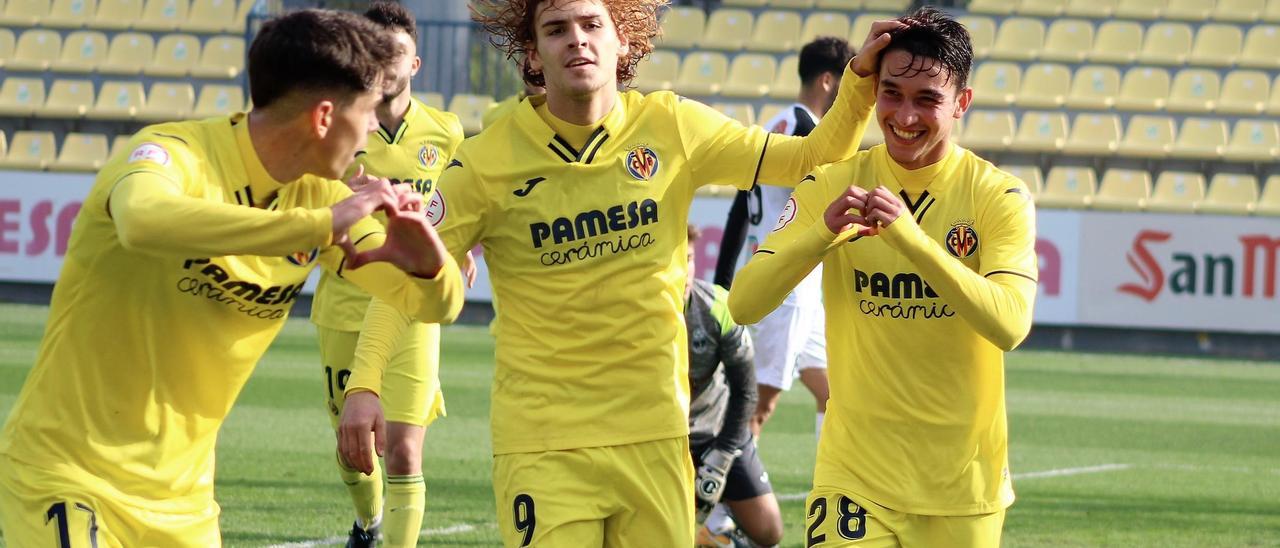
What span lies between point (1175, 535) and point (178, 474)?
579cm

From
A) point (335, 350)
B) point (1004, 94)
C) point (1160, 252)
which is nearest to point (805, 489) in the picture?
point (335, 350)

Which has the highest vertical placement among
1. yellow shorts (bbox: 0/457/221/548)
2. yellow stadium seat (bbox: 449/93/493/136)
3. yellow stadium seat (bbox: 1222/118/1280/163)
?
yellow stadium seat (bbox: 449/93/493/136)

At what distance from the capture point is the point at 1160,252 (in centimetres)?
1675

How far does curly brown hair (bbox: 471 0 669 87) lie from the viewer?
437 centimetres

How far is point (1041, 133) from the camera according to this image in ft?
64.1

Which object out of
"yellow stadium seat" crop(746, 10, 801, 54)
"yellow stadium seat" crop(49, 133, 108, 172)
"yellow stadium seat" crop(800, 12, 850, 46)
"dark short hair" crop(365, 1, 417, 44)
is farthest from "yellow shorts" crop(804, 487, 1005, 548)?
"yellow stadium seat" crop(746, 10, 801, 54)

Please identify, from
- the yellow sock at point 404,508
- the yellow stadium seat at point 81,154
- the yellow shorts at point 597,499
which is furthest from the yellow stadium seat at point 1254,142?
the yellow shorts at point 597,499

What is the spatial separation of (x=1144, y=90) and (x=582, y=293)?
Answer: 1740cm

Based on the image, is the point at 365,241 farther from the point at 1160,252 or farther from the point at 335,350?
the point at 1160,252

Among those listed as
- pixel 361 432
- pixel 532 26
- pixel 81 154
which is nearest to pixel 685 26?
pixel 81 154

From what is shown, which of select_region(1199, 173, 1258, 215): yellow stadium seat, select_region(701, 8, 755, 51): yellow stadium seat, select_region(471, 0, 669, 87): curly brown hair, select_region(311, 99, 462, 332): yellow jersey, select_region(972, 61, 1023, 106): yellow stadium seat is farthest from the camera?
select_region(701, 8, 755, 51): yellow stadium seat

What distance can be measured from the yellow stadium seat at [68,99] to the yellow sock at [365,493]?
1608 cm

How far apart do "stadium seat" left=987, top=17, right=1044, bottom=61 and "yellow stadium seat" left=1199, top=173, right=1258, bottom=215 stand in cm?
342

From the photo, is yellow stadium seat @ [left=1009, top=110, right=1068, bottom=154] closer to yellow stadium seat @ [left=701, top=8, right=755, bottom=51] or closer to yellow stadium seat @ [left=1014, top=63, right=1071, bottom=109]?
yellow stadium seat @ [left=1014, top=63, right=1071, bottom=109]
